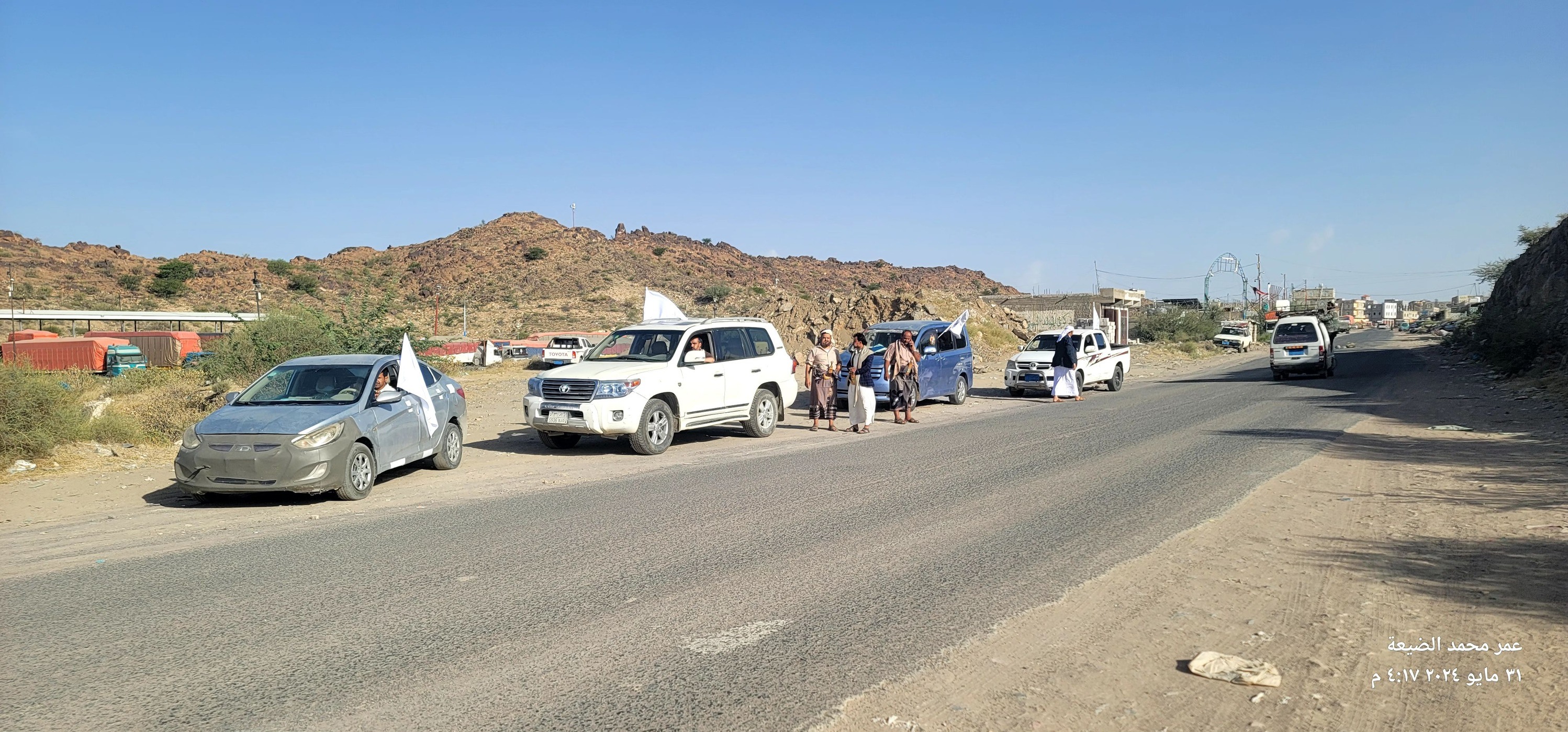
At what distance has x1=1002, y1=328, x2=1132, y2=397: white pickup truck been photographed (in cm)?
2381

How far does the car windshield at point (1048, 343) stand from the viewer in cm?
2495

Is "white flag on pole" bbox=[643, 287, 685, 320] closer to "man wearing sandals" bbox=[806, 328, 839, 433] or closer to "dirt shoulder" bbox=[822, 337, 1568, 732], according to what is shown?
"man wearing sandals" bbox=[806, 328, 839, 433]

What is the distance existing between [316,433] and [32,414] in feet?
19.2

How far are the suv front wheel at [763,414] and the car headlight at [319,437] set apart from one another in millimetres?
6839

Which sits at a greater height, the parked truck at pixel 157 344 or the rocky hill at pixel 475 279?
the rocky hill at pixel 475 279

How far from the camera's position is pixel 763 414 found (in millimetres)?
15672

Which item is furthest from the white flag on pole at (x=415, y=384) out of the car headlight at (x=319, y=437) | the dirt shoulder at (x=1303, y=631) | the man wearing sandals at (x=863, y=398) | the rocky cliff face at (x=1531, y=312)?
the rocky cliff face at (x=1531, y=312)

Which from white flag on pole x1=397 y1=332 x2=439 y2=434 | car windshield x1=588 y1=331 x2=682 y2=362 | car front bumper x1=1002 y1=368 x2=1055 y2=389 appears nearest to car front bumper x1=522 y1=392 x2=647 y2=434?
car windshield x1=588 y1=331 x2=682 y2=362

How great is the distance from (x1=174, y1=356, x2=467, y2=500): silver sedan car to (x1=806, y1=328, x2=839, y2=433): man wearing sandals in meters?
7.00

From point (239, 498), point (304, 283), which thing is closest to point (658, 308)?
point (239, 498)

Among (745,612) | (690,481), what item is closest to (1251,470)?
(690,481)

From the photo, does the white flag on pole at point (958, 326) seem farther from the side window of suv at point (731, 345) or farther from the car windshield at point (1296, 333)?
the car windshield at point (1296, 333)

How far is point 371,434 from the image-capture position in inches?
408

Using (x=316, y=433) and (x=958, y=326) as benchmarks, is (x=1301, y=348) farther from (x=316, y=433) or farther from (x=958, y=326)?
(x=316, y=433)
